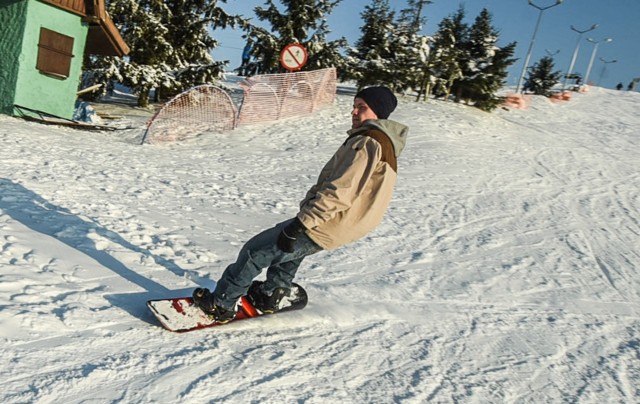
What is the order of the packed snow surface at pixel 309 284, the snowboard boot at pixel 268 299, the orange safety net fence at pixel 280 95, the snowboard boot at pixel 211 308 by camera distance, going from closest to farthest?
the packed snow surface at pixel 309 284
the snowboard boot at pixel 211 308
the snowboard boot at pixel 268 299
the orange safety net fence at pixel 280 95

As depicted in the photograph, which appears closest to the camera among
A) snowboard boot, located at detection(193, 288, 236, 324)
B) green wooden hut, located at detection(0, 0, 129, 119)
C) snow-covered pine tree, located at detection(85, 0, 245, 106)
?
snowboard boot, located at detection(193, 288, 236, 324)

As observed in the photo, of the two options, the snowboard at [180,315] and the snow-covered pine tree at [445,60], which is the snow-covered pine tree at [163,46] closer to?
the snow-covered pine tree at [445,60]

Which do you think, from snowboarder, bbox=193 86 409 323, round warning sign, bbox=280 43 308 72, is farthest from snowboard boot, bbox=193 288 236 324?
round warning sign, bbox=280 43 308 72

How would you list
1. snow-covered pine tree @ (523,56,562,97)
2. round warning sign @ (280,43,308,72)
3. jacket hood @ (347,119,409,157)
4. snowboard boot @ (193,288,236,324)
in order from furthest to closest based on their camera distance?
snow-covered pine tree @ (523,56,562,97) < round warning sign @ (280,43,308,72) < snowboard boot @ (193,288,236,324) < jacket hood @ (347,119,409,157)

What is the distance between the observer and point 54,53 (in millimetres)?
11672

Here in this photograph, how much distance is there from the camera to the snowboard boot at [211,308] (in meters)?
3.32

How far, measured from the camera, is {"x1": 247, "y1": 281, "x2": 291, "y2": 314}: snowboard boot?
11.8ft

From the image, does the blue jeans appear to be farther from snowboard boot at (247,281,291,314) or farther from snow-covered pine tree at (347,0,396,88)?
snow-covered pine tree at (347,0,396,88)

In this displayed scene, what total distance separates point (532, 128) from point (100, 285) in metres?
16.1

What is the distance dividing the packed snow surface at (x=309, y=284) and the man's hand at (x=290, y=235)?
70 cm

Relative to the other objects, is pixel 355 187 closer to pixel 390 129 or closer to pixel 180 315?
pixel 390 129

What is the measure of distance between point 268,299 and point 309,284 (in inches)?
36.8

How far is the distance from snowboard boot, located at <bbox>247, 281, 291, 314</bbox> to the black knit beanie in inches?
57.0

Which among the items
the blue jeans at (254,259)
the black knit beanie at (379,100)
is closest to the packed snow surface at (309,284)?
the blue jeans at (254,259)
